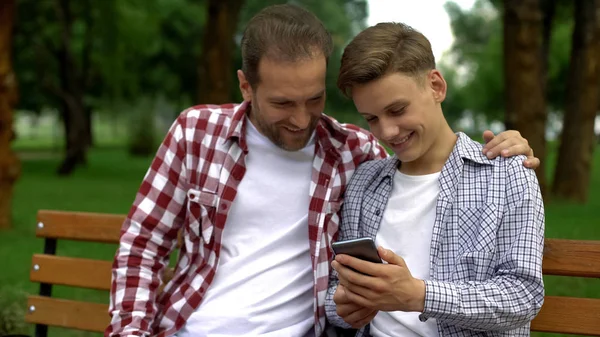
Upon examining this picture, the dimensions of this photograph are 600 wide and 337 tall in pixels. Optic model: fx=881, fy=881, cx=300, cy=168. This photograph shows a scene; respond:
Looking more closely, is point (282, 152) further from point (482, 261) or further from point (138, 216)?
point (482, 261)

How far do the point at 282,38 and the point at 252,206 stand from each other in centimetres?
68

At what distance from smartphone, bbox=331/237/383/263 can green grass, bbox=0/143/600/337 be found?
1460 mm

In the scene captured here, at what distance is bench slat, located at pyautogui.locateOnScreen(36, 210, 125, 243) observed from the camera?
13.8 ft

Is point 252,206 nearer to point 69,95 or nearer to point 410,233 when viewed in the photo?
point 410,233

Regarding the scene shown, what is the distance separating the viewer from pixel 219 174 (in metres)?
3.57

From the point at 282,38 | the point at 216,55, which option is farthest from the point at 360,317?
the point at 216,55

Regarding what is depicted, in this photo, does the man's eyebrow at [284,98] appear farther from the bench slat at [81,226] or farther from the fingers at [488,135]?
the bench slat at [81,226]

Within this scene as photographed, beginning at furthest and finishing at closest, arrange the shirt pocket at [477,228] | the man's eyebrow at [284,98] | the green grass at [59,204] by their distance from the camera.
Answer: the green grass at [59,204] < the man's eyebrow at [284,98] < the shirt pocket at [477,228]

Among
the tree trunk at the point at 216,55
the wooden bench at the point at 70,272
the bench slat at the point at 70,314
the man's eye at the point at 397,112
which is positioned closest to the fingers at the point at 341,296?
the man's eye at the point at 397,112

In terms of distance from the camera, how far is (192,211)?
3.59m

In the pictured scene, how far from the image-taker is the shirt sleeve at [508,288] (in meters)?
2.81

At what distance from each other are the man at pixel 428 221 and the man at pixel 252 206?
18cm

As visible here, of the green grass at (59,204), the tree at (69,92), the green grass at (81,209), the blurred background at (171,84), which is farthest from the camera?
the tree at (69,92)

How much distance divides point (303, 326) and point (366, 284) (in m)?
0.77
